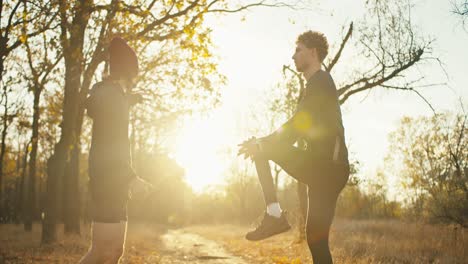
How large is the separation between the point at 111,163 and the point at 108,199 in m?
0.33

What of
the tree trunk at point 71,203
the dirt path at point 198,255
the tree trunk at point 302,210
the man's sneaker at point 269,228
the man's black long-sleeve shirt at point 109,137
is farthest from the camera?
the tree trunk at point 302,210

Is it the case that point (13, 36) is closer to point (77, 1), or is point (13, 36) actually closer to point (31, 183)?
point (77, 1)

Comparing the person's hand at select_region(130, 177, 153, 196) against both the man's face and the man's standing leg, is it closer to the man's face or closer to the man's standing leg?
the man's standing leg

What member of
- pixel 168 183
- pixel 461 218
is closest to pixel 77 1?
pixel 461 218

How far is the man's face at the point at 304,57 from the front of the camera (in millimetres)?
4305

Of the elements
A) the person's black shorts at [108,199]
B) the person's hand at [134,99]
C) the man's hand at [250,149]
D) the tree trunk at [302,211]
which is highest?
the person's hand at [134,99]

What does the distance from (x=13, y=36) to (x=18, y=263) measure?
6.97 meters

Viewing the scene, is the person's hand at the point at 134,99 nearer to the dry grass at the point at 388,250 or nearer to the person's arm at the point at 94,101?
the person's arm at the point at 94,101

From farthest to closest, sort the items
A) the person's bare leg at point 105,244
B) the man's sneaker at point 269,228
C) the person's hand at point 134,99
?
the person's hand at point 134,99 < the man's sneaker at point 269,228 < the person's bare leg at point 105,244

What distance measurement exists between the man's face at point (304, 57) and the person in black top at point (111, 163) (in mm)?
1791

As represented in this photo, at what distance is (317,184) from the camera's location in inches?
150

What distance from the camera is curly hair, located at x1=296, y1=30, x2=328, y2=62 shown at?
14.1 feet

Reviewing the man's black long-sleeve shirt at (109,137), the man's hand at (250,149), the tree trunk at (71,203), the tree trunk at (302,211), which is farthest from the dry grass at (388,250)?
the tree trunk at (71,203)

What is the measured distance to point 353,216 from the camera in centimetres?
5497
